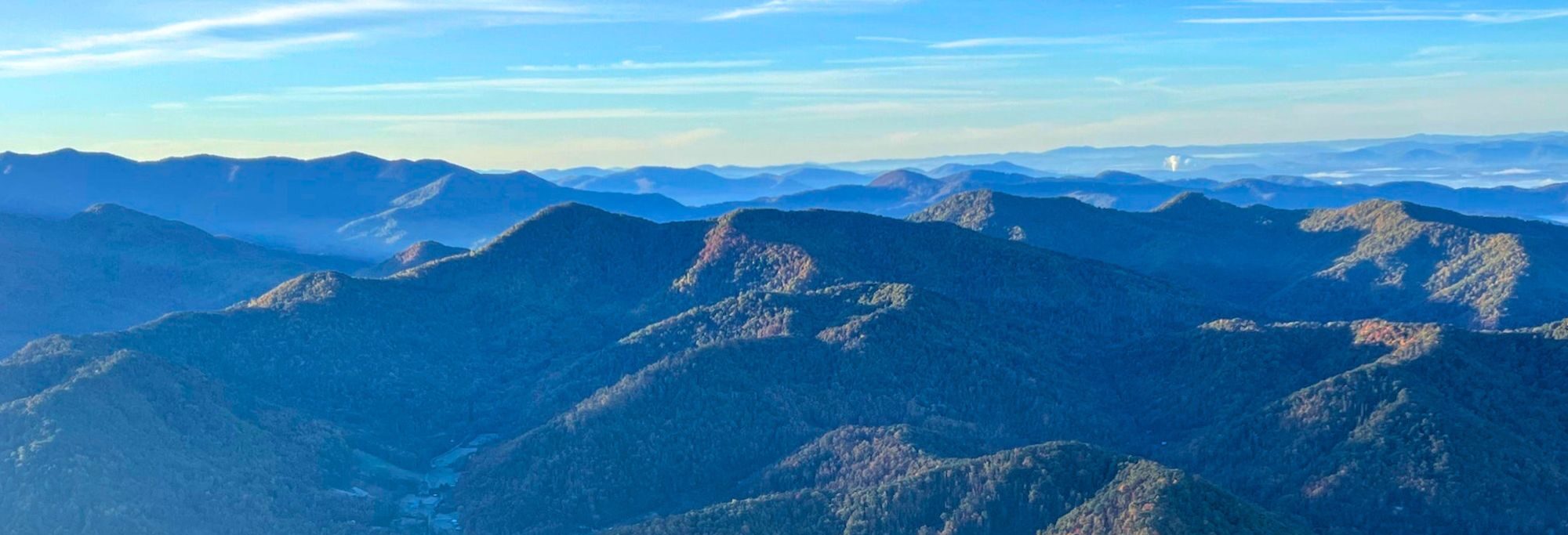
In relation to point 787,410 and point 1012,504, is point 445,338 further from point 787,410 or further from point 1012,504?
point 1012,504

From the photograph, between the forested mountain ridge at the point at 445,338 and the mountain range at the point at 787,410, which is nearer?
the mountain range at the point at 787,410

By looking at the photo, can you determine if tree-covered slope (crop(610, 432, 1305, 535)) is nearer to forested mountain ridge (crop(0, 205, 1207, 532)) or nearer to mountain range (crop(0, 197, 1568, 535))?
mountain range (crop(0, 197, 1568, 535))

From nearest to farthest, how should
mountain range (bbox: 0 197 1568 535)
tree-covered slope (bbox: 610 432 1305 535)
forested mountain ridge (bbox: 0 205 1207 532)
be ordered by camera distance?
tree-covered slope (bbox: 610 432 1305 535) → mountain range (bbox: 0 197 1568 535) → forested mountain ridge (bbox: 0 205 1207 532)

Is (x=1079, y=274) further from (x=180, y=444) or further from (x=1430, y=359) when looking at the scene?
(x=180, y=444)

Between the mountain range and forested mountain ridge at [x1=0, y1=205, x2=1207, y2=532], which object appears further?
forested mountain ridge at [x1=0, y1=205, x2=1207, y2=532]

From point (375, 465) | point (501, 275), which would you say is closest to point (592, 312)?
point (501, 275)

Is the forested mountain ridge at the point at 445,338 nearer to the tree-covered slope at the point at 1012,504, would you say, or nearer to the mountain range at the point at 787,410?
the mountain range at the point at 787,410

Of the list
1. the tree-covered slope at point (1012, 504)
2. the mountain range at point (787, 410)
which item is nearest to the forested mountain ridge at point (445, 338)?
the mountain range at point (787, 410)

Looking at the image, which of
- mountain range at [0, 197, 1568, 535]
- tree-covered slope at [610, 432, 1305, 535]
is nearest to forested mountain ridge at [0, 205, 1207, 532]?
mountain range at [0, 197, 1568, 535]
